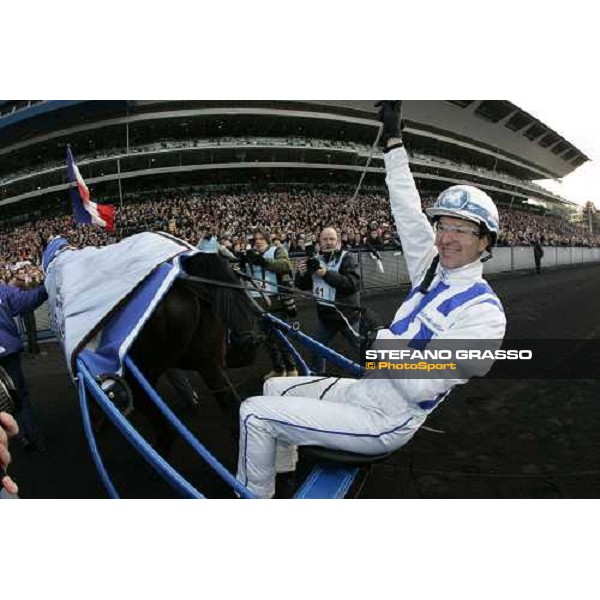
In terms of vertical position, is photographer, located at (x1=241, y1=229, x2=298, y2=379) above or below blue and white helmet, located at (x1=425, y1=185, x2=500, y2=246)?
below

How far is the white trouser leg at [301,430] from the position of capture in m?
1.39

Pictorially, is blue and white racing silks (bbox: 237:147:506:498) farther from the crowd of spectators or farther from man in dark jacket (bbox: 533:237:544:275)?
man in dark jacket (bbox: 533:237:544:275)

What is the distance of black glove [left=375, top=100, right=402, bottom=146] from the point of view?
1.57 metres

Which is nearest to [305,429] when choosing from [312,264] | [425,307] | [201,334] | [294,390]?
[294,390]

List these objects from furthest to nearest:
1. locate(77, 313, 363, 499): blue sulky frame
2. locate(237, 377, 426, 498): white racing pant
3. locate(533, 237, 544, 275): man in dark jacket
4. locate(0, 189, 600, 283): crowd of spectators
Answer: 1. locate(533, 237, 544, 275): man in dark jacket
2. locate(0, 189, 600, 283): crowd of spectators
3. locate(77, 313, 363, 499): blue sulky frame
4. locate(237, 377, 426, 498): white racing pant

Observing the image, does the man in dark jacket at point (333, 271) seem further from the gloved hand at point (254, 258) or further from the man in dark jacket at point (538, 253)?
the man in dark jacket at point (538, 253)

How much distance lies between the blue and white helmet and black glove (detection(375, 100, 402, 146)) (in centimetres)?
40

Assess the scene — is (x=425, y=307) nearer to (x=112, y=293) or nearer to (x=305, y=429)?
(x=305, y=429)

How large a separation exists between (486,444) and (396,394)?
1.34 m

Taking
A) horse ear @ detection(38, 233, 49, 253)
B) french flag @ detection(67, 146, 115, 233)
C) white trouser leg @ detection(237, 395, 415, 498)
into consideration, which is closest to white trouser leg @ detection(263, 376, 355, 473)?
white trouser leg @ detection(237, 395, 415, 498)

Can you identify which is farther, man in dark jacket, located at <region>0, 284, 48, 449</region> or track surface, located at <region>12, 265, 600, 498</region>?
man in dark jacket, located at <region>0, 284, 48, 449</region>

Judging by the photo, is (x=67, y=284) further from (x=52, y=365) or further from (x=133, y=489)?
(x=52, y=365)

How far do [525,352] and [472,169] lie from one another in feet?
3.66

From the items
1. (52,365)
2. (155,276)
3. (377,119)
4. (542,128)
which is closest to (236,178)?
(155,276)
